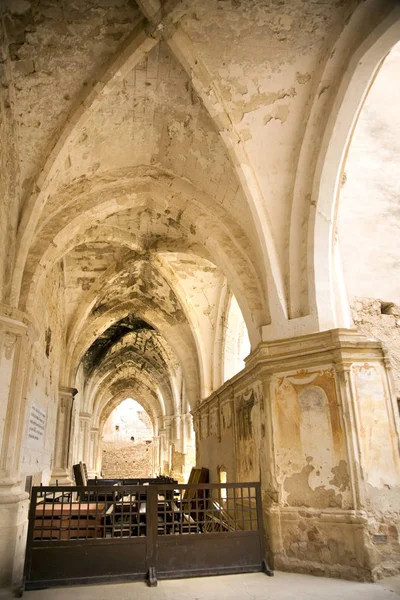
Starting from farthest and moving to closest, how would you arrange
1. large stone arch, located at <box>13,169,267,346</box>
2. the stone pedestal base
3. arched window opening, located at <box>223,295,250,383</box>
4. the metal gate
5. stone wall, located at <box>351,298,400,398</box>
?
arched window opening, located at <box>223,295,250,383</box>
large stone arch, located at <box>13,169,267,346</box>
stone wall, located at <box>351,298,400,398</box>
the stone pedestal base
the metal gate

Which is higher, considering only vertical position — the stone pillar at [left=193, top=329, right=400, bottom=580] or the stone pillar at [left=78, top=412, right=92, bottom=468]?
the stone pillar at [left=78, top=412, right=92, bottom=468]

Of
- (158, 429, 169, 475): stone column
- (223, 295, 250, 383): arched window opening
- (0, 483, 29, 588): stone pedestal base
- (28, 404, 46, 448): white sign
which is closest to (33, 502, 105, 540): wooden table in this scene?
(0, 483, 29, 588): stone pedestal base

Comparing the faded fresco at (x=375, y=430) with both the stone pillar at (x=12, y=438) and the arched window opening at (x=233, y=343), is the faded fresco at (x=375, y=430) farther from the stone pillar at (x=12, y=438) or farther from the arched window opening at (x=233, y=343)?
the arched window opening at (x=233, y=343)

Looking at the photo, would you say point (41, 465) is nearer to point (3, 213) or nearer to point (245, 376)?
point (245, 376)

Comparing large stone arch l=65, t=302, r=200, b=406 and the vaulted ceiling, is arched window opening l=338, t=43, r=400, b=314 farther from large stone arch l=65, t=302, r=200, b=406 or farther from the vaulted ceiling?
large stone arch l=65, t=302, r=200, b=406

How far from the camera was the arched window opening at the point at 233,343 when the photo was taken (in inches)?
426

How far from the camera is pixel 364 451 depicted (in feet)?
17.4

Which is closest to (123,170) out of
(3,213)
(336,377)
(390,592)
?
(3,213)

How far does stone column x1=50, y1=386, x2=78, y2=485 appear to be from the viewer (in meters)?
10.5

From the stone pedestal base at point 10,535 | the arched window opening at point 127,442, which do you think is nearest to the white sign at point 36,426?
the stone pedestal base at point 10,535

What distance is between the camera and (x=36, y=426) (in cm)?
829

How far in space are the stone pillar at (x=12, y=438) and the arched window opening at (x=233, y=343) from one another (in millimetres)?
5484

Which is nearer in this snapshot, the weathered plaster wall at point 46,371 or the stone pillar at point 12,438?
the stone pillar at point 12,438

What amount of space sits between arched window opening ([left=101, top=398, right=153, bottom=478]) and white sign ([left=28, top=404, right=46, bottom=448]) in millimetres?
23334
